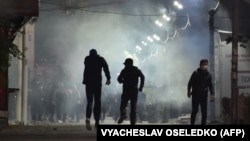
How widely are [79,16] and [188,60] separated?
15.6 metres

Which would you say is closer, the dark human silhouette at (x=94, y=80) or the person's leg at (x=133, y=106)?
the dark human silhouette at (x=94, y=80)

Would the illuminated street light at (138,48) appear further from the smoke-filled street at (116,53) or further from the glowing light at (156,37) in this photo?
the glowing light at (156,37)

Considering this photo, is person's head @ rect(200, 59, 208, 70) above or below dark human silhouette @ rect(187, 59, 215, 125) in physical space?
above

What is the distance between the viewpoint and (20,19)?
14688 mm

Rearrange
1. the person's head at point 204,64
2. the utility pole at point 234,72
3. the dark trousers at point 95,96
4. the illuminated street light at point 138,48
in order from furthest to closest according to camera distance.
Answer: the illuminated street light at point 138,48
the utility pole at point 234,72
the person's head at point 204,64
the dark trousers at point 95,96

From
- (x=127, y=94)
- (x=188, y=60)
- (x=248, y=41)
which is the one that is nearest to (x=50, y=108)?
(x=188, y=60)

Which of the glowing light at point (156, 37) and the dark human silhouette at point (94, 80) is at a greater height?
the glowing light at point (156, 37)

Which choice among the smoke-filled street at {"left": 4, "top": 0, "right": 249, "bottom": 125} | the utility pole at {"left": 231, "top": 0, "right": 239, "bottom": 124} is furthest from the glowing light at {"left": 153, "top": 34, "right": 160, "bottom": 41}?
the utility pole at {"left": 231, "top": 0, "right": 239, "bottom": 124}

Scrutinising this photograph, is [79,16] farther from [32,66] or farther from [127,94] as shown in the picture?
[127,94]

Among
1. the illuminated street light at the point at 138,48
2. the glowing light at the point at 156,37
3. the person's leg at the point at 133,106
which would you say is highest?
the glowing light at the point at 156,37

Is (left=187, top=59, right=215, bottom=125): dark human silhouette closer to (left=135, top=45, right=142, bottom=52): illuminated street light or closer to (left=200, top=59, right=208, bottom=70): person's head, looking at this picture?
(left=200, top=59, right=208, bottom=70): person's head

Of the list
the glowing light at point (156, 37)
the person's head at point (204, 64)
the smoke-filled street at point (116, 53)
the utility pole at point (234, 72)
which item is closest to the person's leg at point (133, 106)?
the person's head at point (204, 64)

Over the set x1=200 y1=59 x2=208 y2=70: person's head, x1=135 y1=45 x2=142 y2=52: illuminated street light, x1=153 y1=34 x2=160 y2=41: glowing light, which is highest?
x1=153 y1=34 x2=160 y2=41: glowing light

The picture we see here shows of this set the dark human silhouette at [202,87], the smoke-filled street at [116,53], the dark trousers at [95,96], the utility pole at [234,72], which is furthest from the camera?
the smoke-filled street at [116,53]
